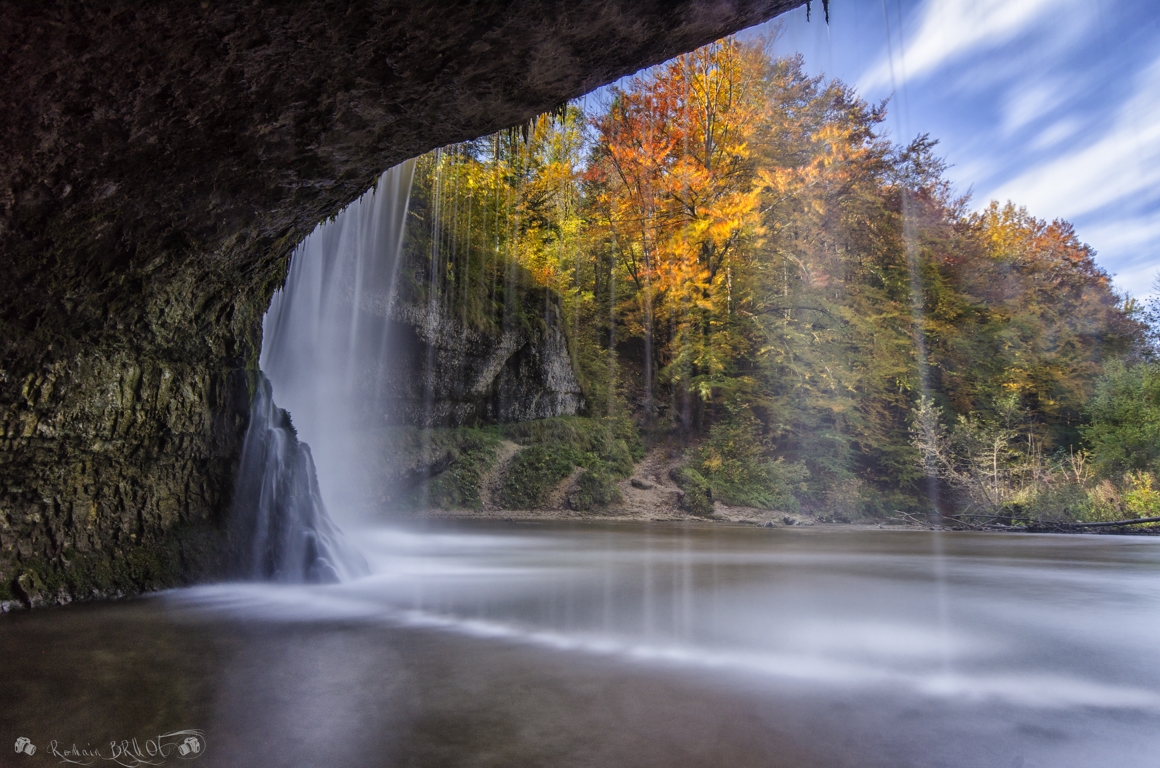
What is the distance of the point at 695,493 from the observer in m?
13.6

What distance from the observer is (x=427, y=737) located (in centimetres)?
198

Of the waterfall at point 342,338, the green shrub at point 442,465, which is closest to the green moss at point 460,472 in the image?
the green shrub at point 442,465

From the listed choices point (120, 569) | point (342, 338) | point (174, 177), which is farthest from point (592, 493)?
point (174, 177)

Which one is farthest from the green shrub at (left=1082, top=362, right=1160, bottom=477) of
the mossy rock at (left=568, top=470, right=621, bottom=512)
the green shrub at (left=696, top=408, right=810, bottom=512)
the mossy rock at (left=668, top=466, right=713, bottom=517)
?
the mossy rock at (left=568, top=470, right=621, bottom=512)

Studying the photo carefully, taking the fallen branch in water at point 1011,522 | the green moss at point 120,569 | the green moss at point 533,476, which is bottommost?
the fallen branch in water at point 1011,522

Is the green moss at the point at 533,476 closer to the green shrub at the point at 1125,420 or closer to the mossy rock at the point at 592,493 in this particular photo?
the mossy rock at the point at 592,493

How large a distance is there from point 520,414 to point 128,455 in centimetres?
1071

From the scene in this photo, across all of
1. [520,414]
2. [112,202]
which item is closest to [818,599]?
[112,202]

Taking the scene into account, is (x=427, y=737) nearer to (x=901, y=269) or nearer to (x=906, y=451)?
(x=906, y=451)

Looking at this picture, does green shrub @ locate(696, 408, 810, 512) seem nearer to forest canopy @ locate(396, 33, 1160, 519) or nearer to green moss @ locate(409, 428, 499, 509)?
forest canopy @ locate(396, 33, 1160, 519)

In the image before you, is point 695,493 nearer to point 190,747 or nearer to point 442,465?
point 442,465

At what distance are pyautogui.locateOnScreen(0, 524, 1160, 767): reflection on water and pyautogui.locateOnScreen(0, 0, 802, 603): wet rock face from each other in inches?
32.9
